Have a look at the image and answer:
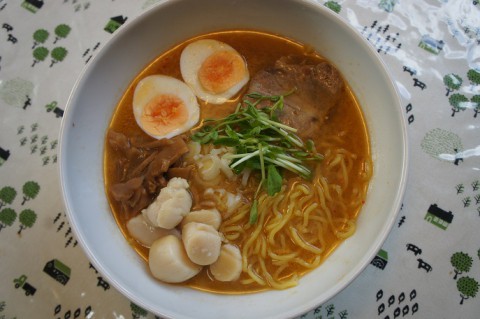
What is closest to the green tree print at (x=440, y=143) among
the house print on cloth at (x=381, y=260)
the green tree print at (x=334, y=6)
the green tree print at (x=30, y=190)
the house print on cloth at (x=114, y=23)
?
the house print on cloth at (x=381, y=260)

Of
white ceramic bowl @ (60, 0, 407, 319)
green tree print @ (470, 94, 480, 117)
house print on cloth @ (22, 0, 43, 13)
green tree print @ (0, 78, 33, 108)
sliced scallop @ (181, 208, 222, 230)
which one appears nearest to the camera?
white ceramic bowl @ (60, 0, 407, 319)

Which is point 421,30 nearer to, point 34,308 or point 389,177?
point 389,177

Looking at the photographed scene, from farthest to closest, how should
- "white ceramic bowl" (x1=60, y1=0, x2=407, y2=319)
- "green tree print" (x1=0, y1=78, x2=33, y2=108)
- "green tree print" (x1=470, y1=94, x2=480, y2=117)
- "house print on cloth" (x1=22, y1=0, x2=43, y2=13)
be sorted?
1. "house print on cloth" (x1=22, y1=0, x2=43, y2=13)
2. "green tree print" (x1=0, y1=78, x2=33, y2=108)
3. "green tree print" (x1=470, y1=94, x2=480, y2=117)
4. "white ceramic bowl" (x1=60, y1=0, x2=407, y2=319)

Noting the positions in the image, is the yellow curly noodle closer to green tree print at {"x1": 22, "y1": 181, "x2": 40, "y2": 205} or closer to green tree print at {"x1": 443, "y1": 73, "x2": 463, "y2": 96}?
green tree print at {"x1": 443, "y1": 73, "x2": 463, "y2": 96}

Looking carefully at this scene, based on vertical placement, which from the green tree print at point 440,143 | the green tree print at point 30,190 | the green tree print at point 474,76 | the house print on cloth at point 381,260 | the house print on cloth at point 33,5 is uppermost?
the house print on cloth at point 33,5

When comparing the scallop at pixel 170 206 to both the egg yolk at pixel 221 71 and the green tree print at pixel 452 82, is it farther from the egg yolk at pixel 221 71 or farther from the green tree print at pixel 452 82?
the green tree print at pixel 452 82

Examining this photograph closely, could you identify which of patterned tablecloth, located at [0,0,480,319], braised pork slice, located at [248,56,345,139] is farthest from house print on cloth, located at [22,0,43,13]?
braised pork slice, located at [248,56,345,139]

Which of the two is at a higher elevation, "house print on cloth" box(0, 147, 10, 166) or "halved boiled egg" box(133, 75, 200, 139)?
"halved boiled egg" box(133, 75, 200, 139)
